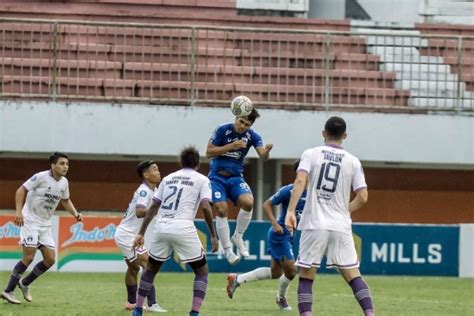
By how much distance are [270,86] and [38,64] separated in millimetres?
4528

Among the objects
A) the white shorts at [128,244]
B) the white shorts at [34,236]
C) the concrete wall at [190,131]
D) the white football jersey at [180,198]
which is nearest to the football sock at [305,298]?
the white football jersey at [180,198]

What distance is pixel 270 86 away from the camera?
26.3m

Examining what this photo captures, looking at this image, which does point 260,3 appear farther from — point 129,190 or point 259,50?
point 129,190

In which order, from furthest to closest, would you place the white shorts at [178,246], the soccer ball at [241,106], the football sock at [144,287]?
the soccer ball at [241,106] → the football sock at [144,287] → the white shorts at [178,246]

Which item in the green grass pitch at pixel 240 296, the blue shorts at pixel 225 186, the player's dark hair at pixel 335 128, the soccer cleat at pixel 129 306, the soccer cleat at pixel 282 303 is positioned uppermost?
the player's dark hair at pixel 335 128

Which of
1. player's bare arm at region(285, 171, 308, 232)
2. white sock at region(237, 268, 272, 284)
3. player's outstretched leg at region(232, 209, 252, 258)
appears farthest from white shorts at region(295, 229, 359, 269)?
white sock at region(237, 268, 272, 284)

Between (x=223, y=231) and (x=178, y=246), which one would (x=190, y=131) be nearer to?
(x=223, y=231)

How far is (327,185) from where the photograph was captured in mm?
12102

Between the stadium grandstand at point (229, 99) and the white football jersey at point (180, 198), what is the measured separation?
11.5 metres

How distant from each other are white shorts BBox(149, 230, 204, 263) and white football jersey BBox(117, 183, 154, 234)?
205cm

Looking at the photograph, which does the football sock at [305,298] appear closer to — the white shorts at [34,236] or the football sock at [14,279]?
the football sock at [14,279]

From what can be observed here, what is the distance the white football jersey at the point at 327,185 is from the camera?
39.7 feet

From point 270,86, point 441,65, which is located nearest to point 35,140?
point 270,86

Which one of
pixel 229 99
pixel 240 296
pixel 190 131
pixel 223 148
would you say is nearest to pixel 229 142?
pixel 223 148
